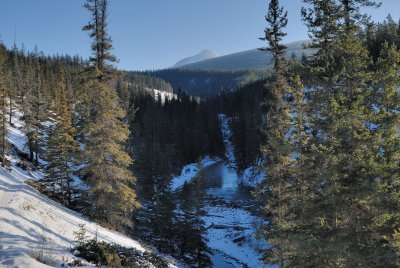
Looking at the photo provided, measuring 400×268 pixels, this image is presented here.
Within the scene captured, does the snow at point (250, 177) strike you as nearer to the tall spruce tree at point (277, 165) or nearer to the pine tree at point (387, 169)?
the tall spruce tree at point (277, 165)

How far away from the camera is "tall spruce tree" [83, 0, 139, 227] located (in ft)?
78.7

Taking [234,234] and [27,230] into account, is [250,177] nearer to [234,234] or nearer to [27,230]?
[234,234]

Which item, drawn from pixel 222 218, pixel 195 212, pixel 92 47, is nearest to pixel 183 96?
pixel 222 218

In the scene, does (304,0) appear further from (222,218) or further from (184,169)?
(184,169)

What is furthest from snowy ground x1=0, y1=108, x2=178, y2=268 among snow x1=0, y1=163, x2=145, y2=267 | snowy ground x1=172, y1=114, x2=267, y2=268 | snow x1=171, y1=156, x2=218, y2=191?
snow x1=171, y1=156, x2=218, y2=191

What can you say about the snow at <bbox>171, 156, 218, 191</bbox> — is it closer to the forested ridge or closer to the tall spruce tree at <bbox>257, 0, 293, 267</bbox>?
the forested ridge

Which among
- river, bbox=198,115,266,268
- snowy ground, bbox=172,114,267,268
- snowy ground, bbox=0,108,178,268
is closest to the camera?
snowy ground, bbox=0,108,178,268

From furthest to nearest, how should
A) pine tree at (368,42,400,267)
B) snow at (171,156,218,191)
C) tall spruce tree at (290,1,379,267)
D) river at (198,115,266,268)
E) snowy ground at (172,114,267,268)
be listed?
1. snow at (171,156,218,191)
2. river at (198,115,266,268)
3. snowy ground at (172,114,267,268)
4. tall spruce tree at (290,1,379,267)
5. pine tree at (368,42,400,267)

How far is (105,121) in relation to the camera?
2438cm

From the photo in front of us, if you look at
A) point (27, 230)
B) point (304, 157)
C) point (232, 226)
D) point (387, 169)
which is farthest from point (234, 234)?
point (27, 230)

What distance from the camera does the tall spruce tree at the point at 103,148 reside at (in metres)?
24.0

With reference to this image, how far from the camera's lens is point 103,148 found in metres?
24.3

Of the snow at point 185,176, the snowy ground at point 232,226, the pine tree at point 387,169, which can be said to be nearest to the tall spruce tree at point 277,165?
the snowy ground at point 232,226

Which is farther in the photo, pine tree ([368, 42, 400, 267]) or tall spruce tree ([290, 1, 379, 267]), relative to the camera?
tall spruce tree ([290, 1, 379, 267])
